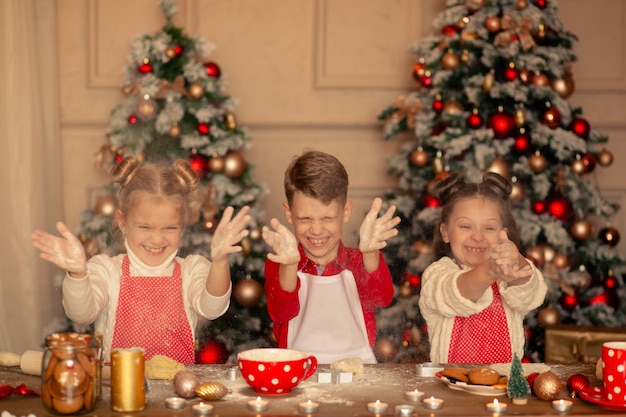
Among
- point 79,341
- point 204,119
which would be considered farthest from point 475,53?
point 79,341

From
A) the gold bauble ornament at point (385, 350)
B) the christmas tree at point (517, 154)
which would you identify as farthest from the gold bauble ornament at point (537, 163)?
the gold bauble ornament at point (385, 350)

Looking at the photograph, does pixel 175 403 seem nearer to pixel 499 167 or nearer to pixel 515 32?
pixel 499 167

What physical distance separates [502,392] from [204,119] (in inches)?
95.3

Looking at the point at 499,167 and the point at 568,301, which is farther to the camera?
the point at 568,301

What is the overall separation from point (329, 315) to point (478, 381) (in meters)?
0.90

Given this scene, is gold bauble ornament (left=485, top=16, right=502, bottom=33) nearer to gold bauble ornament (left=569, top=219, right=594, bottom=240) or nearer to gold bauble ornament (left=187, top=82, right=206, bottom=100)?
gold bauble ornament (left=569, top=219, right=594, bottom=240)

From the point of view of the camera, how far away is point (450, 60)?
13.2ft

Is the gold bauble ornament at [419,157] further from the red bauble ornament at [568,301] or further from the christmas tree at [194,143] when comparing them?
the red bauble ornament at [568,301]

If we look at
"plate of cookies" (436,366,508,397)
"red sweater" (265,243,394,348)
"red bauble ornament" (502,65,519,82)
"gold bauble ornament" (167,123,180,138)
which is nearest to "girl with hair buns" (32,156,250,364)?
"red sweater" (265,243,394,348)

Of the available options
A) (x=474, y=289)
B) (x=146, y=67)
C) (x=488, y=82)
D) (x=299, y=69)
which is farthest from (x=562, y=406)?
(x=299, y=69)

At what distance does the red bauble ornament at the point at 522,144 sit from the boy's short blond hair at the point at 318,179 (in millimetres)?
1442

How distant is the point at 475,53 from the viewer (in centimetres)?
400

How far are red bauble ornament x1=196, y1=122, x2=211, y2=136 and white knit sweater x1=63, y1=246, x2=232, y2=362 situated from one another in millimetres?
1394

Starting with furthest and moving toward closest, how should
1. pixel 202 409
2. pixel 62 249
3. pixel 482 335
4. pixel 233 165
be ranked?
pixel 233 165
pixel 482 335
pixel 62 249
pixel 202 409
